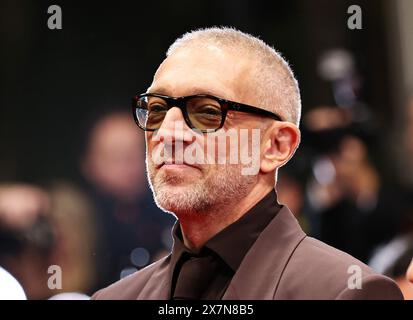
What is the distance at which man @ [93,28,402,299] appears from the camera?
5.22 ft

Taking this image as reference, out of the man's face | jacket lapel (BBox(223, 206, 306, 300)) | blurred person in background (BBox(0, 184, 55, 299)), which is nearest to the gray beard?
the man's face

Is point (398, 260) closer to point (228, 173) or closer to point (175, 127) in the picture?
point (228, 173)

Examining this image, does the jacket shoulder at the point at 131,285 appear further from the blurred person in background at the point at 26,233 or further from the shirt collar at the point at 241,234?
the blurred person in background at the point at 26,233

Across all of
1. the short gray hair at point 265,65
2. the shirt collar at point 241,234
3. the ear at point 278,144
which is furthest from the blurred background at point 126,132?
the shirt collar at point 241,234

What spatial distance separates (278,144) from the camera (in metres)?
1.71

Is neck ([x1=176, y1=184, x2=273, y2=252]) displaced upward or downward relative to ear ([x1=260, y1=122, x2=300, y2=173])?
downward

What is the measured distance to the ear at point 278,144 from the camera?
1.70 meters

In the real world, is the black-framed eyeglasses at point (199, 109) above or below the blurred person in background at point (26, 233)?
above

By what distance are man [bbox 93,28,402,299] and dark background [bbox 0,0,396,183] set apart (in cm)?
38

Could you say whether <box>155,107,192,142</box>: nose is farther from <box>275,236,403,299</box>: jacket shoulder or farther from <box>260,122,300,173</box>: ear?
<box>275,236,403,299</box>: jacket shoulder

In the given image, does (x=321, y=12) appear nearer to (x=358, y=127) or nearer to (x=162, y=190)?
(x=358, y=127)

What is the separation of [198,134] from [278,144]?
194mm
